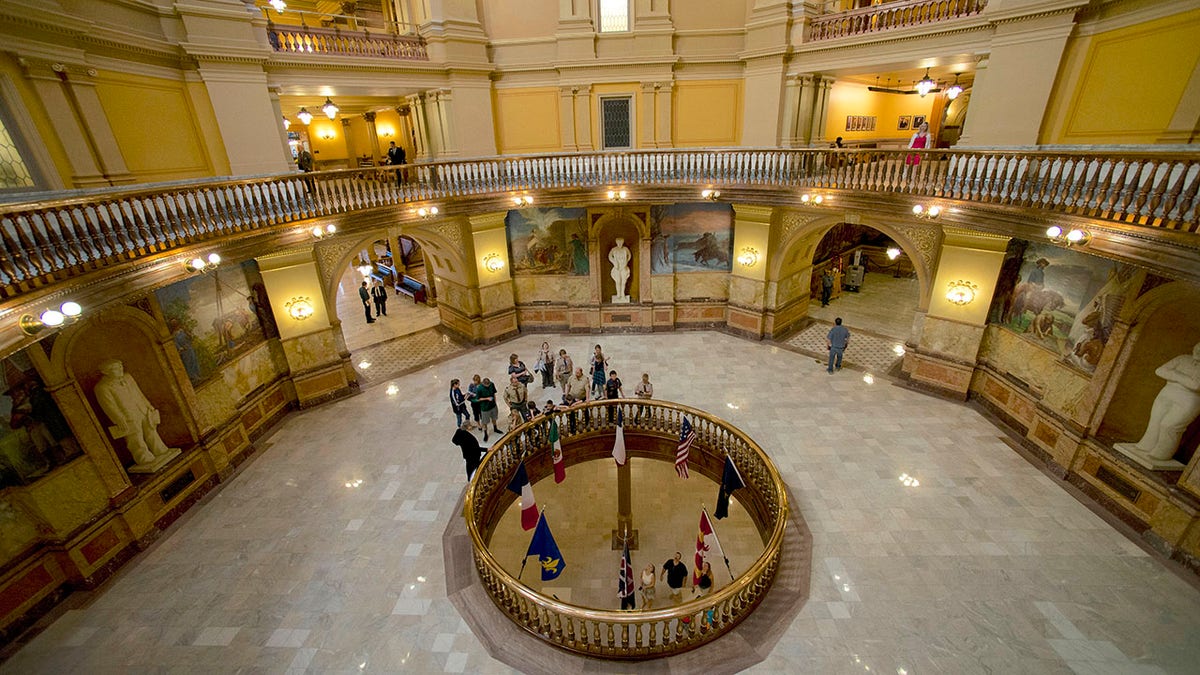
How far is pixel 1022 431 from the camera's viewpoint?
941cm

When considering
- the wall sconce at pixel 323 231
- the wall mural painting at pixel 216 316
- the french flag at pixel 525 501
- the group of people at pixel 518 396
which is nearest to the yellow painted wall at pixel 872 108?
the group of people at pixel 518 396

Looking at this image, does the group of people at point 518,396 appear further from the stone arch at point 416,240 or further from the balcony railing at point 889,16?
the balcony railing at point 889,16

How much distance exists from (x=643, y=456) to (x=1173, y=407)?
822cm

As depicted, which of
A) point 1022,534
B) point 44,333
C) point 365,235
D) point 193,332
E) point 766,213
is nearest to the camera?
point 44,333

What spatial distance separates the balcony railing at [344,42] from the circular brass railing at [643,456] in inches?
425

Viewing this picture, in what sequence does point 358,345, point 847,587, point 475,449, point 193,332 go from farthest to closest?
point 358,345 → point 193,332 → point 475,449 → point 847,587

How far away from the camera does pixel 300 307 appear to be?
432 inches

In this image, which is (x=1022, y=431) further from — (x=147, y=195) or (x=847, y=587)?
(x=147, y=195)

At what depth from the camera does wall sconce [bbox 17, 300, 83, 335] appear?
5309 millimetres

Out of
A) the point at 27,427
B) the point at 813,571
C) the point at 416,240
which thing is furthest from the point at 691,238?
the point at 27,427

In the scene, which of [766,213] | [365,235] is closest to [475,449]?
[365,235]

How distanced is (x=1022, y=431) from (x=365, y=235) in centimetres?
1523

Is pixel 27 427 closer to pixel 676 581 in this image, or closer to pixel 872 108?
pixel 676 581

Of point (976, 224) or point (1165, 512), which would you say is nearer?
point (1165, 512)
